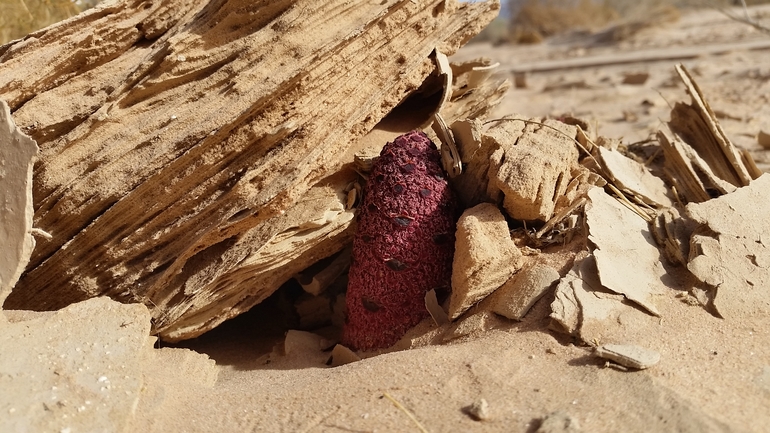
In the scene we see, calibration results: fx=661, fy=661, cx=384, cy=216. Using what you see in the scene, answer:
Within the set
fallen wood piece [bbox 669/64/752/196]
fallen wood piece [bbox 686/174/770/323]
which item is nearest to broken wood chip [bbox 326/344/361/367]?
fallen wood piece [bbox 686/174/770/323]

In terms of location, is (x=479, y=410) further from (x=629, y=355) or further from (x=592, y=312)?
(x=592, y=312)

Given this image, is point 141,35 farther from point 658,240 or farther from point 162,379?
point 658,240

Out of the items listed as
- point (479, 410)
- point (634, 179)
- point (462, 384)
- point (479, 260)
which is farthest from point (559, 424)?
point (634, 179)

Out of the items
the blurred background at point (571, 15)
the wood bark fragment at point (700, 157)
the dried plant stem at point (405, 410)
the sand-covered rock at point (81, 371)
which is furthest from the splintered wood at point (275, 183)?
the blurred background at point (571, 15)

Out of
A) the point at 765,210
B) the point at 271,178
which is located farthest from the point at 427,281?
the point at 765,210

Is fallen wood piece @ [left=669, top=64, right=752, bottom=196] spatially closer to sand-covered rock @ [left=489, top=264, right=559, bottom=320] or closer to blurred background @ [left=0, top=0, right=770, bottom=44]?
sand-covered rock @ [left=489, top=264, right=559, bottom=320]

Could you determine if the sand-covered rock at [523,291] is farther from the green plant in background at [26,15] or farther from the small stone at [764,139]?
the green plant in background at [26,15]
